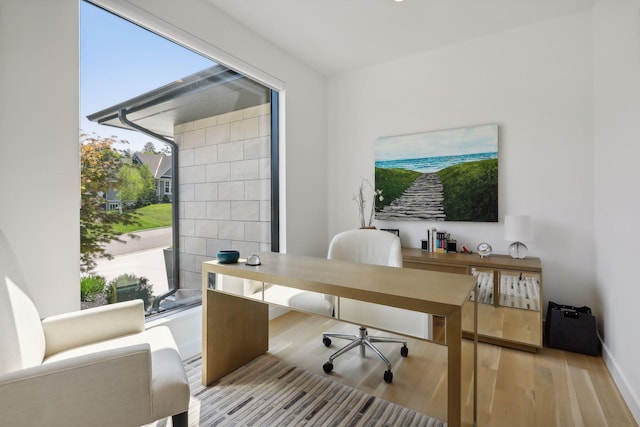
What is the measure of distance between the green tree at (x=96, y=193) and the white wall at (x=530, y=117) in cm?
266

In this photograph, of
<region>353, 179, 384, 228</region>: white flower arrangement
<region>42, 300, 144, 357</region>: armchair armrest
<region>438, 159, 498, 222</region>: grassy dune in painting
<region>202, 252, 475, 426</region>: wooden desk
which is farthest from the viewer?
<region>353, 179, 384, 228</region>: white flower arrangement

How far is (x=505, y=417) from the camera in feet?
5.49

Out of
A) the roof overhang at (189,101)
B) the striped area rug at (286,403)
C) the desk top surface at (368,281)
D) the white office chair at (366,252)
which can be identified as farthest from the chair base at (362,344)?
the roof overhang at (189,101)

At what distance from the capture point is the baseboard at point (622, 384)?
5.40 feet

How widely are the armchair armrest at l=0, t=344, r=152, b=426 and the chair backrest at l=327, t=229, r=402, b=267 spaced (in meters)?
1.49

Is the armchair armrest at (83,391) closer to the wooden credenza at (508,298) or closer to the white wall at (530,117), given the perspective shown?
the wooden credenza at (508,298)

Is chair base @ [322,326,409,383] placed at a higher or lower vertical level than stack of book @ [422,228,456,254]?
lower

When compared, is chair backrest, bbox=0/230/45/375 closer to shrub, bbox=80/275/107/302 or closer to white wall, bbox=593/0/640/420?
shrub, bbox=80/275/107/302

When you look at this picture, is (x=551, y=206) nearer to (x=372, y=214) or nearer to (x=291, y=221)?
(x=372, y=214)

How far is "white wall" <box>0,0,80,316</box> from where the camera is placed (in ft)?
5.00

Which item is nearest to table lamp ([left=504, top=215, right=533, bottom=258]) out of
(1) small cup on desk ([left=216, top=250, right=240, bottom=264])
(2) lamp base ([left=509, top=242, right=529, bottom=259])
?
Answer: (2) lamp base ([left=509, top=242, right=529, bottom=259])

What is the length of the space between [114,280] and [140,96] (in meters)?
1.31

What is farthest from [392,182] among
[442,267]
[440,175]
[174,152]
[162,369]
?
[162,369]

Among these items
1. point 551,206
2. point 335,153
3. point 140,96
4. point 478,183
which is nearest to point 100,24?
point 140,96
